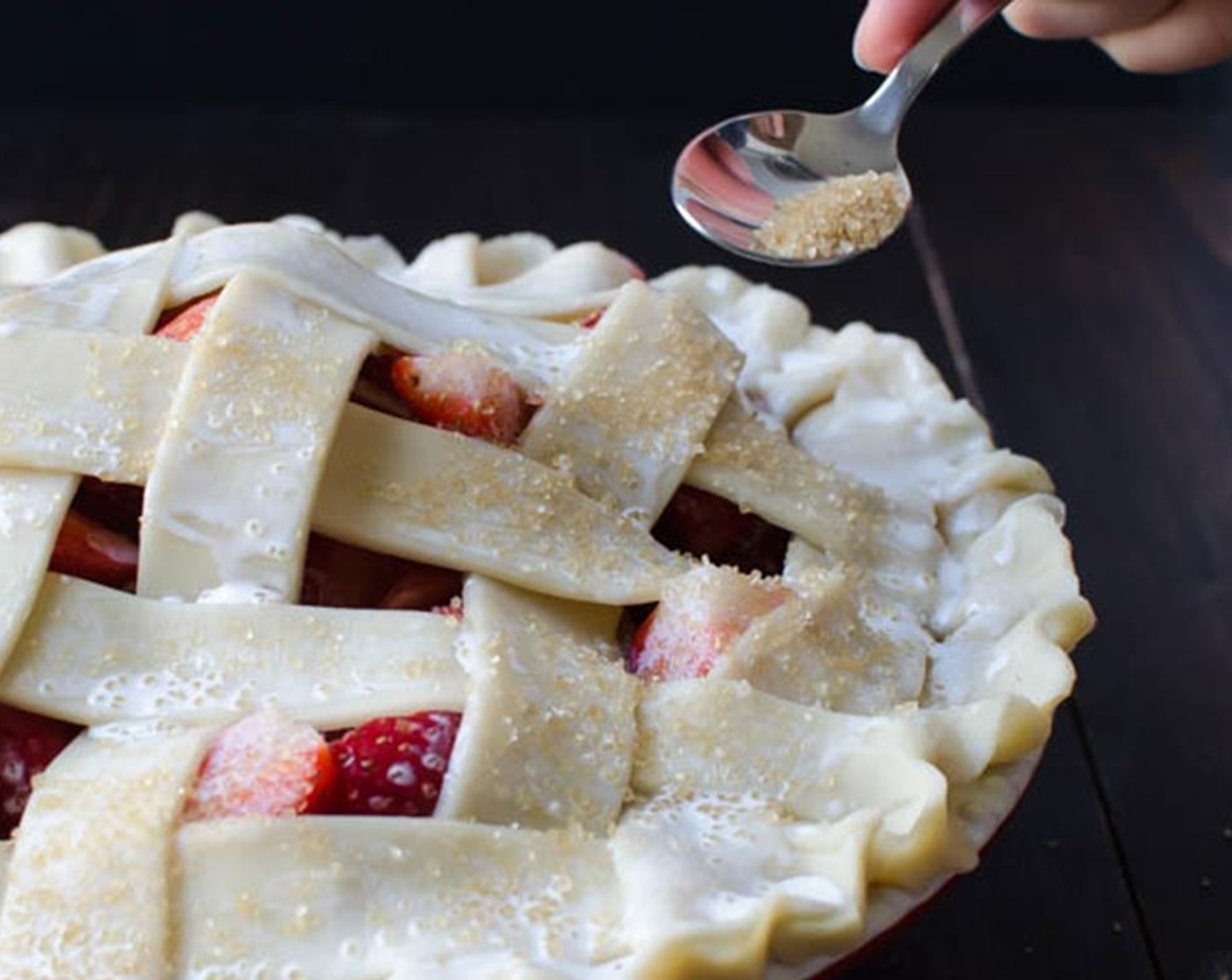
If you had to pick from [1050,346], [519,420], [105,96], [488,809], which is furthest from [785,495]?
[105,96]

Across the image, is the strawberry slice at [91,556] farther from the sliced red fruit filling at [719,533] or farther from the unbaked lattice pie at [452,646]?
the sliced red fruit filling at [719,533]

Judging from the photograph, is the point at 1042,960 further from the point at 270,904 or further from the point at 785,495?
the point at 270,904

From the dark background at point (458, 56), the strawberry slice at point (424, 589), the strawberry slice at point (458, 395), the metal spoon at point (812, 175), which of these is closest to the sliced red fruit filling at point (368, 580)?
the strawberry slice at point (424, 589)

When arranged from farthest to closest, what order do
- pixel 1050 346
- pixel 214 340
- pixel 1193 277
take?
pixel 1193 277
pixel 1050 346
pixel 214 340

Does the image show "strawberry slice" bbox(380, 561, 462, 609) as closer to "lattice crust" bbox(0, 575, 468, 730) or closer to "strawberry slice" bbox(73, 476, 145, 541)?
"lattice crust" bbox(0, 575, 468, 730)

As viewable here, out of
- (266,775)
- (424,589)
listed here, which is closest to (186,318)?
(424,589)

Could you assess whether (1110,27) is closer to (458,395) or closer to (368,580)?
(458,395)
